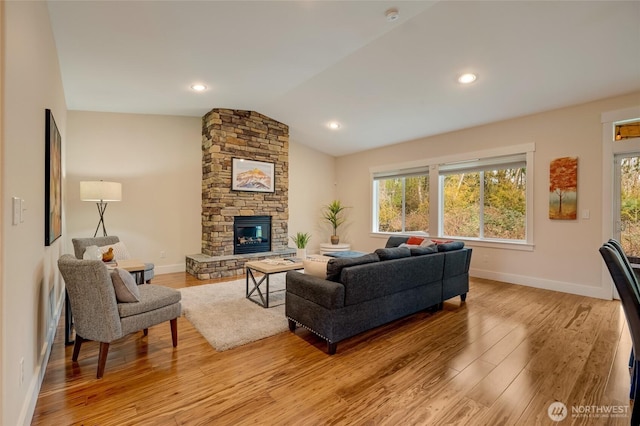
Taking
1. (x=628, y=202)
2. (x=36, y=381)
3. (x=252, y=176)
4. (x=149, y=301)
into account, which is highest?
(x=252, y=176)

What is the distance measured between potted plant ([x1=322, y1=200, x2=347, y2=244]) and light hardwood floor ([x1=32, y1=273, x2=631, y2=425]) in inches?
182

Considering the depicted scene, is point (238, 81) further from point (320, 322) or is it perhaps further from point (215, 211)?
point (320, 322)

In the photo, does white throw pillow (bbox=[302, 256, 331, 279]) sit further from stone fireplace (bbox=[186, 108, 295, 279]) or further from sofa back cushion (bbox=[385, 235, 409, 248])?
stone fireplace (bbox=[186, 108, 295, 279])

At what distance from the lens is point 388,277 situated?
2.81m

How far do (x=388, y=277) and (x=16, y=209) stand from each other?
2.64 m

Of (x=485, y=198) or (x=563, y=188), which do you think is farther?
(x=485, y=198)

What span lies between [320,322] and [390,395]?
81cm

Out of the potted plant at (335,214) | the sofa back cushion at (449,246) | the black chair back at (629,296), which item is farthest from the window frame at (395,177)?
the black chair back at (629,296)

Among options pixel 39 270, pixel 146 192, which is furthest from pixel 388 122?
pixel 39 270

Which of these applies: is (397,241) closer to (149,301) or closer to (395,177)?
(395,177)

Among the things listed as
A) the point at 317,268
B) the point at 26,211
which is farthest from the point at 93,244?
the point at 317,268

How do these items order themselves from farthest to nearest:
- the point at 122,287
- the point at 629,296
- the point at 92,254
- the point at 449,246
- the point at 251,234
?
the point at 251,234 → the point at 449,246 → the point at 92,254 → the point at 122,287 → the point at 629,296

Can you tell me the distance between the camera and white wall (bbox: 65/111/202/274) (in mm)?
4734

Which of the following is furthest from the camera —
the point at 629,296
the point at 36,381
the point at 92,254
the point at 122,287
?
the point at 92,254
